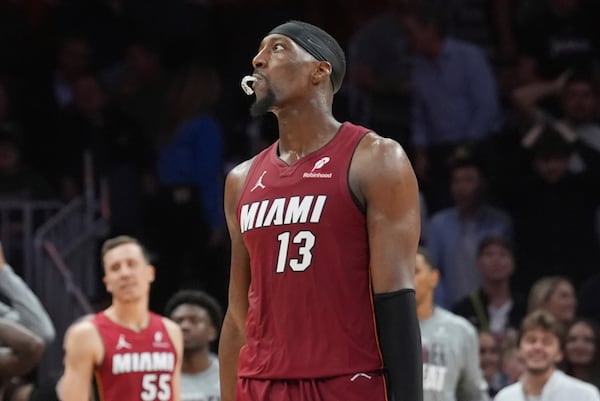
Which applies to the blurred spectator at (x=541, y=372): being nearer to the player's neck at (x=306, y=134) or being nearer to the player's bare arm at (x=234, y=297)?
the player's bare arm at (x=234, y=297)

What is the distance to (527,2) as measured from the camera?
11625 millimetres

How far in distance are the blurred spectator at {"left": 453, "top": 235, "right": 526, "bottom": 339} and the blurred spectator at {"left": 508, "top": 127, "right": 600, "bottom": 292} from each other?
450mm

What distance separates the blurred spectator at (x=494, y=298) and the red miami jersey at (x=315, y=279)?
5.58 metres

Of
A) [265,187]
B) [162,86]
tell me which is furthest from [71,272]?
[265,187]

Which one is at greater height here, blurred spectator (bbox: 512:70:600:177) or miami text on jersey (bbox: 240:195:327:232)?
blurred spectator (bbox: 512:70:600:177)

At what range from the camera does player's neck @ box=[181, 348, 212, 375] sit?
8516 millimetres

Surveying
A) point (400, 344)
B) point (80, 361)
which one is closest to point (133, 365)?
point (80, 361)

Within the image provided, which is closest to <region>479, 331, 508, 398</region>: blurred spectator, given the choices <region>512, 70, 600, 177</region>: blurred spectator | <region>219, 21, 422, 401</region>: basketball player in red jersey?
<region>512, 70, 600, 177</region>: blurred spectator

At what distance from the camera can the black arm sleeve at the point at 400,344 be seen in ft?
13.0

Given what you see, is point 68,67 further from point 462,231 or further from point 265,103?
point 265,103

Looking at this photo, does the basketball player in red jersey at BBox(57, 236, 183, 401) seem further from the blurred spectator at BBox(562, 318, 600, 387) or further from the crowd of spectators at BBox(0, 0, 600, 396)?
the blurred spectator at BBox(562, 318, 600, 387)

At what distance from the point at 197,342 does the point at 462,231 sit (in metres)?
2.53

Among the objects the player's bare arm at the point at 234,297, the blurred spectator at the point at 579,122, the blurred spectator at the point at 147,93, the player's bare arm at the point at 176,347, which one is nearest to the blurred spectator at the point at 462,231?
the blurred spectator at the point at 579,122

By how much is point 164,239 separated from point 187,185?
0.46 m
